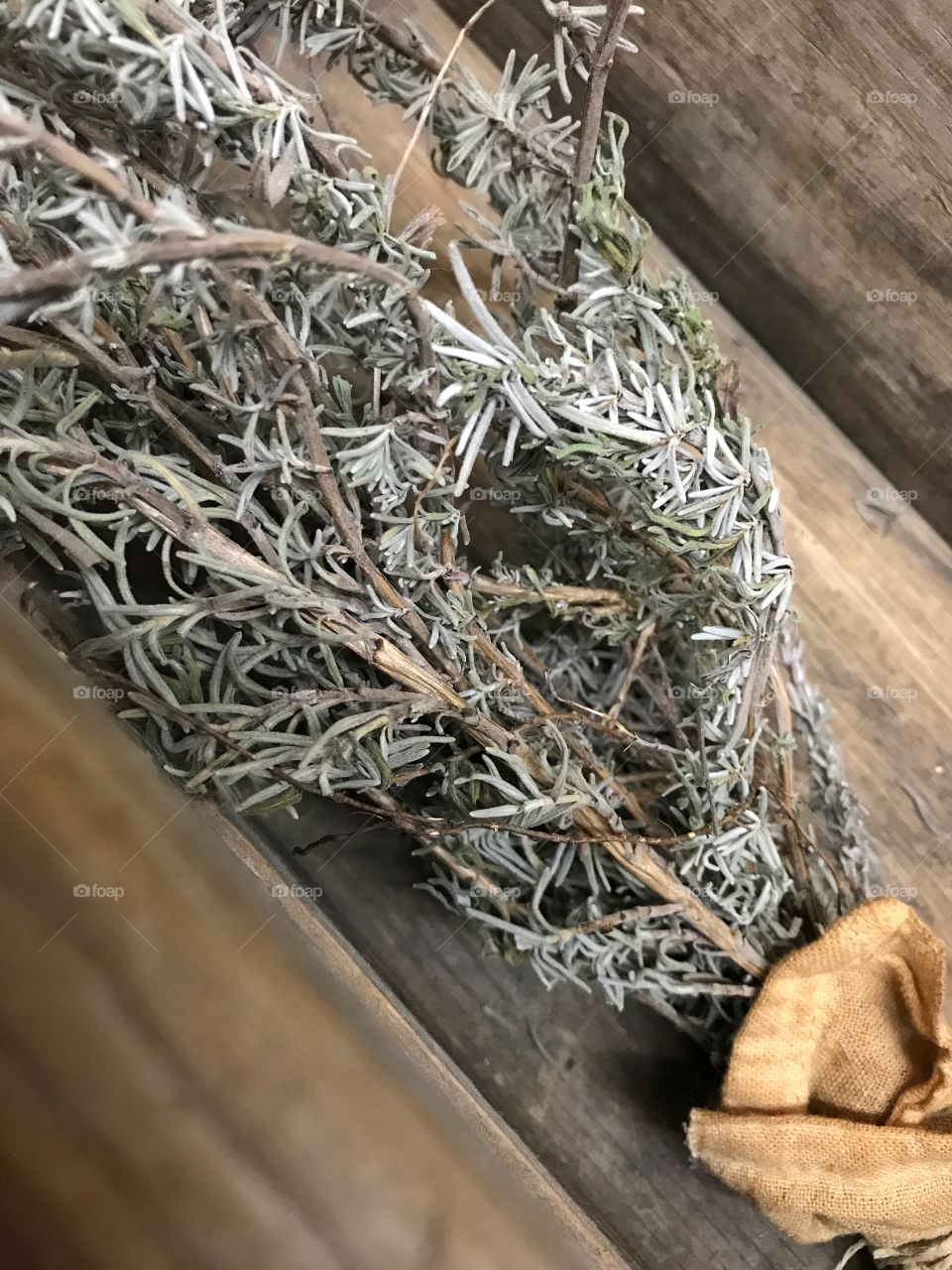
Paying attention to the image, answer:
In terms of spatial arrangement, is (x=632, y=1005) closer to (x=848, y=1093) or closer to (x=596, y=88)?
(x=848, y=1093)

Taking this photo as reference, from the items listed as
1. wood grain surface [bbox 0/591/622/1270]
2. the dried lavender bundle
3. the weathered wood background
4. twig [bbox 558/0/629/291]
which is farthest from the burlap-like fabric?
twig [bbox 558/0/629/291]

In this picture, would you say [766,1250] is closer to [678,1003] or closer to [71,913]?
[678,1003]

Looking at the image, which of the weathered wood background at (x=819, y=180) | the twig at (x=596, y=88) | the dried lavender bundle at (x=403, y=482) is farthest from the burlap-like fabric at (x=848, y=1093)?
the twig at (x=596, y=88)

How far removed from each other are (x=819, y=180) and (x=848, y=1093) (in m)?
0.78

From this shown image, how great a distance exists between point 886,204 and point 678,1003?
712 millimetres

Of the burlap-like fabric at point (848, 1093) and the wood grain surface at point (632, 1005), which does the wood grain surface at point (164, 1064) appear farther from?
the burlap-like fabric at point (848, 1093)

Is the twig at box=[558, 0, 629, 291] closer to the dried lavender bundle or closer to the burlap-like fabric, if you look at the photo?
the dried lavender bundle

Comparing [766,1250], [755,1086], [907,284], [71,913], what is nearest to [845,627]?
[907,284]

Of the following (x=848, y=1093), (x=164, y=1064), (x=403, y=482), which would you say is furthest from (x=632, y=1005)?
(x=403, y=482)

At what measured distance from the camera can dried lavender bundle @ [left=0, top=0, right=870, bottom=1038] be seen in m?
0.49

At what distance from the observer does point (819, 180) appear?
812 millimetres

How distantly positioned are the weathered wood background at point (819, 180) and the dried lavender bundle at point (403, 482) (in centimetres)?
21

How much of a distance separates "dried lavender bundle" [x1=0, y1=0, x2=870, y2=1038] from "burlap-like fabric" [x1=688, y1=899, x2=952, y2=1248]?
0.04m

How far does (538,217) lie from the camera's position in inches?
27.9
